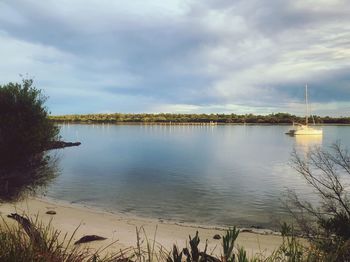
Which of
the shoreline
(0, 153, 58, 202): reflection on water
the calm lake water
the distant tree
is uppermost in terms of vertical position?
the distant tree

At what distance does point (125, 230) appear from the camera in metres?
16.5

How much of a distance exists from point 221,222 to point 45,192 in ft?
43.6

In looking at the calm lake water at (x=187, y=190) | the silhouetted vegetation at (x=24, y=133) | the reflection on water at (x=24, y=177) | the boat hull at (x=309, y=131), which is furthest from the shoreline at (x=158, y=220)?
the boat hull at (x=309, y=131)

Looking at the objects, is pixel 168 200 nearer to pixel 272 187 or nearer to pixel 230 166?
pixel 272 187

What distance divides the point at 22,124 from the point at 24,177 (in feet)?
16.2

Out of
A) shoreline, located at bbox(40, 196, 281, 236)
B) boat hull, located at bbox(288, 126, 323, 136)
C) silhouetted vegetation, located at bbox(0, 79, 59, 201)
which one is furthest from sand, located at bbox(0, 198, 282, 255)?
boat hull, located at bbox(288, 126, 323, 136)

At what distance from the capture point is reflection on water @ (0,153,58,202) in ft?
83.4

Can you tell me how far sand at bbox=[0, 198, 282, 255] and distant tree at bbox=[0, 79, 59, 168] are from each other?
14.0m

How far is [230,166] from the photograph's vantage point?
155ft

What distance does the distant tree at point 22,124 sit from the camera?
3422cm

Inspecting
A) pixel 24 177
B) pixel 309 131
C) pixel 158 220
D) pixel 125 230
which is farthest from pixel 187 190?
pixel 309 131

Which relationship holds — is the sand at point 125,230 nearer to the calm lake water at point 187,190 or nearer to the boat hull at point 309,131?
the calm lake water at point 187,190

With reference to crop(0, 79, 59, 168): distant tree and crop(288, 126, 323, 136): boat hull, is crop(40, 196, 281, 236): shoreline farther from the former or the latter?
crop(288, 126, 323, 136): boat hull

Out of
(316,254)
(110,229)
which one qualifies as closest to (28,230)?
(316,254)
